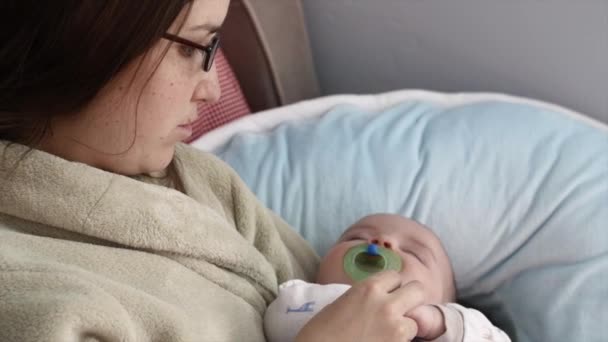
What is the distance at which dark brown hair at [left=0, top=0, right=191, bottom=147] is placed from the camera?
26.9 inches

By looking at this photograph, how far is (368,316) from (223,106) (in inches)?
33.7

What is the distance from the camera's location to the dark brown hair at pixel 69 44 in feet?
2.24

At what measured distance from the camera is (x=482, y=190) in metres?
1.31

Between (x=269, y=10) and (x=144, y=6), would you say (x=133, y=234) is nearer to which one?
(x=144, y=6)

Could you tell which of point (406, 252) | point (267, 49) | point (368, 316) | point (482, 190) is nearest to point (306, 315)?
point (368, 316)

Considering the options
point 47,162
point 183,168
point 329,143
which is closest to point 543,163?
point 329,143

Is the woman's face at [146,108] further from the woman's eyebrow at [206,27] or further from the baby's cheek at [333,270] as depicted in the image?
the baby's cheek at [333,270]

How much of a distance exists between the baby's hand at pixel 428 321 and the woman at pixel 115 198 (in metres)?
0.06

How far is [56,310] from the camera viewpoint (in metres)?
0.67

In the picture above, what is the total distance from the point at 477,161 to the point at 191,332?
2.47 ft

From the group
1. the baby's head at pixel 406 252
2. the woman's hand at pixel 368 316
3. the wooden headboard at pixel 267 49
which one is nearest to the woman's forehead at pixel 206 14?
the woman's hand at pixel 368 316

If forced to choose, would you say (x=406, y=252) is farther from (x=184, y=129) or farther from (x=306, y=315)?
(x=184, y=129)

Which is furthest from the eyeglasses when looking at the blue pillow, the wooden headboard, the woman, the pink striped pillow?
the wooden headboard

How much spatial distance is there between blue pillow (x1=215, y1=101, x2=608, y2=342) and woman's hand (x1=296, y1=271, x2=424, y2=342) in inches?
16.9
